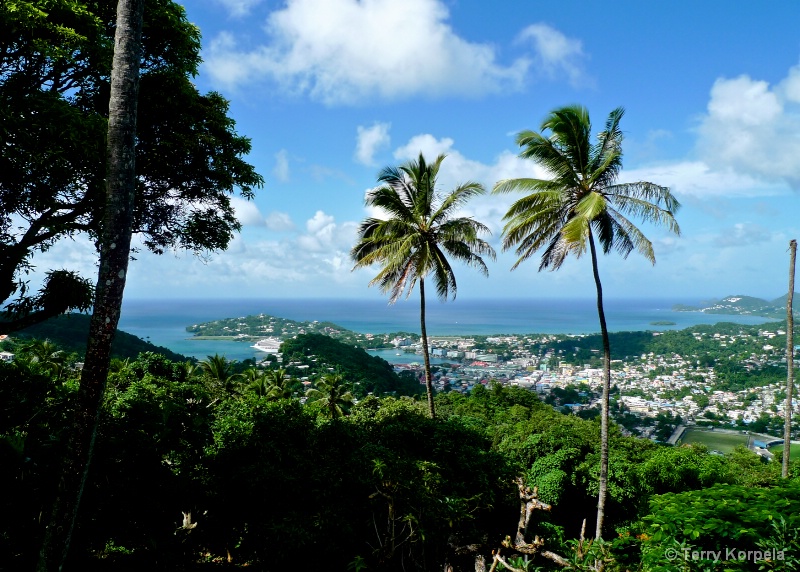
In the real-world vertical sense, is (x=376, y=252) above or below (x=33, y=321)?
above

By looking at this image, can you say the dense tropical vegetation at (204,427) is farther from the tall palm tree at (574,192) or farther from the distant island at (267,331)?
the distant island at (267,331)

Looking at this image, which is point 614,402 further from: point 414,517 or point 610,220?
point 414,517

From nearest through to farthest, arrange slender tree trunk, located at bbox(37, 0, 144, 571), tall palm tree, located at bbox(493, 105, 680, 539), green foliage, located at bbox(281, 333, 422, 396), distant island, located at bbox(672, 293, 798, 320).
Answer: slender tree trunk, located at bbox(37, 0, 144, 571) → tall palm tree, located at bbox(493, 105, 680, 539) → green foliage, located at bbox(281, 333, 422, 396) → distant island, located at bbox(672, 293, 798, 320)

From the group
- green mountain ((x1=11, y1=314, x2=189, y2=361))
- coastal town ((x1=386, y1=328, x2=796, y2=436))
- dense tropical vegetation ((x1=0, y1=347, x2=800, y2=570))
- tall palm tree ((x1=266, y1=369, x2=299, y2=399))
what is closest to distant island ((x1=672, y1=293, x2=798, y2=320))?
coastal town ((x1=386, y1=328, x2=796, y2=436))

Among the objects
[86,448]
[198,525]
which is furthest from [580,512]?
[86,448]

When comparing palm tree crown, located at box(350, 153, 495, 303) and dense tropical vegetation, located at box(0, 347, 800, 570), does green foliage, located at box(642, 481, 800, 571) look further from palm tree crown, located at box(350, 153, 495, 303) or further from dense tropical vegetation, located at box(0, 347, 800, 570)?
palm tree crown, located at box(350, 153, 495, 303)

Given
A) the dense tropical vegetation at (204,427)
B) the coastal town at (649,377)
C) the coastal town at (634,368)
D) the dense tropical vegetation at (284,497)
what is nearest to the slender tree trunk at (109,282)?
the dense tropical vegetation at (204,427)

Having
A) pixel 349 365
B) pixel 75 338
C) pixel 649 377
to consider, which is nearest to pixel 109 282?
pixel 349 365
